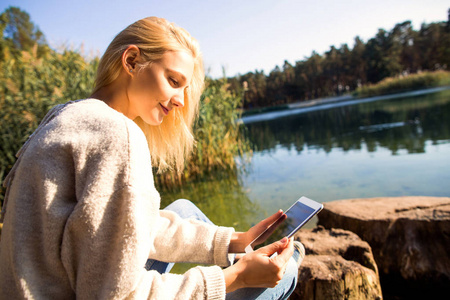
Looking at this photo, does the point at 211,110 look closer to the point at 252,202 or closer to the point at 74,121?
the point at 252,202

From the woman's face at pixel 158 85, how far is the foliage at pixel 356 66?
2493 cm

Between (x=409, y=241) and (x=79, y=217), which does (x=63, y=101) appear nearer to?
(x=79, y=217)

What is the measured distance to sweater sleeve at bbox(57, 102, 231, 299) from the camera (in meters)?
0.58

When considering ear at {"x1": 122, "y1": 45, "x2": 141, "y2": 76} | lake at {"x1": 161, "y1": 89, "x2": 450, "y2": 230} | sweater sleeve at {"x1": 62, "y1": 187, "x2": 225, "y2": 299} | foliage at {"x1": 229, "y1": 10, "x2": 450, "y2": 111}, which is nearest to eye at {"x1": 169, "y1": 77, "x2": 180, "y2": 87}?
ear at {"x1": 122, "y1": 45, "x2": 141, "y2": 76}

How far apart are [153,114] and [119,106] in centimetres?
10

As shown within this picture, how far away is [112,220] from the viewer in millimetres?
602

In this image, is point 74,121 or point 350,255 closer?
point 74,121

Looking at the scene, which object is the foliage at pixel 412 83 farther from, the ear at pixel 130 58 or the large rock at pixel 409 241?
the ear at pixel 130 58

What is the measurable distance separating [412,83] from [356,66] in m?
14.8

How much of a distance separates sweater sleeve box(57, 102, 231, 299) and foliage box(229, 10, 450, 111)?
2527 centimetres

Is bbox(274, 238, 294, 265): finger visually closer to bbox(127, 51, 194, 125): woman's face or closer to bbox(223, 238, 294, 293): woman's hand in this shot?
bbox(223, 238, 294, 293): woman's hand

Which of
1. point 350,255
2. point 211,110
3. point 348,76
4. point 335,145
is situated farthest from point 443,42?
point 350,255

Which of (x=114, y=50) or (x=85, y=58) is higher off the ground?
(x=85, y=58)

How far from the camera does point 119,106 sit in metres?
0.90
